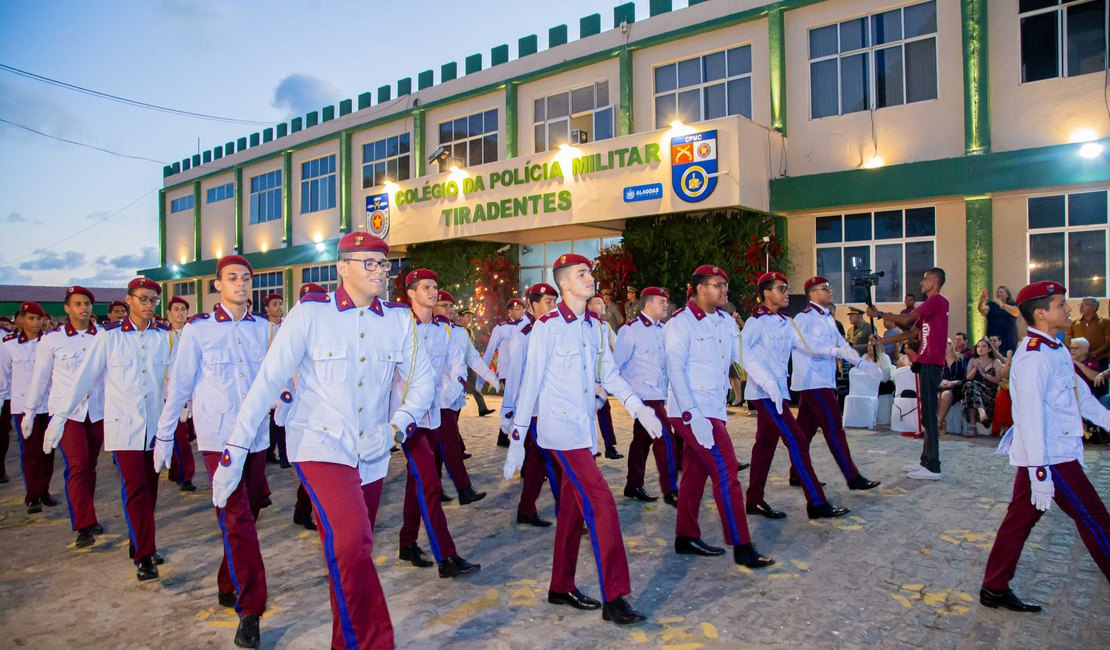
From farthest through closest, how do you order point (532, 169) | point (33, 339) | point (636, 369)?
point (532, 169) → point (33, 339) → point (636, 369)

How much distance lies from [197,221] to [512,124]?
1963 cm

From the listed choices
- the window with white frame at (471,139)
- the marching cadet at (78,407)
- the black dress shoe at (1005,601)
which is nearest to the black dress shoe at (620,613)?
the black dress shoe at (1005,601)

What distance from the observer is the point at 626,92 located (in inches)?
731

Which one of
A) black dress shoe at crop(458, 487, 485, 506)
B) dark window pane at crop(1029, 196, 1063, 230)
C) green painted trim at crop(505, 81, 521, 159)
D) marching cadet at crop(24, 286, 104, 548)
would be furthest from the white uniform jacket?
green painted trim at crop(505, 81, 521, 159)

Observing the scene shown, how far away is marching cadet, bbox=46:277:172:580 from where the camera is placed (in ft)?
17.8

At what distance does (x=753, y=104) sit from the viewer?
16.8 m

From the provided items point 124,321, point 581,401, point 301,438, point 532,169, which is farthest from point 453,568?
point 532,169

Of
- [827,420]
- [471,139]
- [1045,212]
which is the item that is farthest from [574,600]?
[471,139]

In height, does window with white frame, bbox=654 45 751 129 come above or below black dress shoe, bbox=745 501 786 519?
above

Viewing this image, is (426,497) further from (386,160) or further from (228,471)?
(386,160)

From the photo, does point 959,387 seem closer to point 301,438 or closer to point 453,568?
point 453,568

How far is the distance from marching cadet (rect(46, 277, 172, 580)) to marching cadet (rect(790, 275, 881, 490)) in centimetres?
551

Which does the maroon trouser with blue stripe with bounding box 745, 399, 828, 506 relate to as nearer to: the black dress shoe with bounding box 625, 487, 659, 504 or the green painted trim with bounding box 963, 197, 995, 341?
the black dress shoe with bounding box 625, 487, 659, 504

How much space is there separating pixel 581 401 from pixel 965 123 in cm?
1254
